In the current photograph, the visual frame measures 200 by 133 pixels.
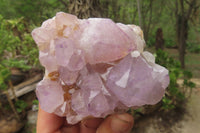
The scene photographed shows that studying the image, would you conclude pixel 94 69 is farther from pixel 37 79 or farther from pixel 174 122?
pixel 37 79

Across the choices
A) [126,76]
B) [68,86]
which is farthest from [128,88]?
[68,86]

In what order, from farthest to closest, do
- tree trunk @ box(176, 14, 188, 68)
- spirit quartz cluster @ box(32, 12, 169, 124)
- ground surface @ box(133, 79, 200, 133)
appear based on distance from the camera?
tree trunk @ box(176, 14, 188, 68) → ground surface @ box(133, 79, 200, 133) → spirit quartz cluster @ box(32, 12, 169, 124)

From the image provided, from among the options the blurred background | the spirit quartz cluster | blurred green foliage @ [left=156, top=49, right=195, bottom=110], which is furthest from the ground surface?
the spirit quartz cluster

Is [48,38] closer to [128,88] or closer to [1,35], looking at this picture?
[128,88]

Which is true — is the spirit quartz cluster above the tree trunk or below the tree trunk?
above

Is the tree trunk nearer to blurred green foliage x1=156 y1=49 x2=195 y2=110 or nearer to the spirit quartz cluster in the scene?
blurred green foliage x1=156 y1=49 x2=195 y2=110

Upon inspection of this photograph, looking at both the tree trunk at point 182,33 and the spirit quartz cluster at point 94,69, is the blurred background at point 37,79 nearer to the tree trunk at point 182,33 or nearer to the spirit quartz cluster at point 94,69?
the tree trunk at point 182,33

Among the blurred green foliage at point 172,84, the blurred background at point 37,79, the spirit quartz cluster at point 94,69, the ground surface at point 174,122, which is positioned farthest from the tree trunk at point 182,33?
the spirit quartz cluster at point 94,69

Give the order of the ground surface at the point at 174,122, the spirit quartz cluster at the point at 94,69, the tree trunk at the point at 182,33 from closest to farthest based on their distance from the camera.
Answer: the spirit quartz cluster at the point at 94,69, the ground surface at the point at 174,122, the tree trunk at the point at 182,33

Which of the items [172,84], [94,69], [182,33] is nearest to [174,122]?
[172,84]
